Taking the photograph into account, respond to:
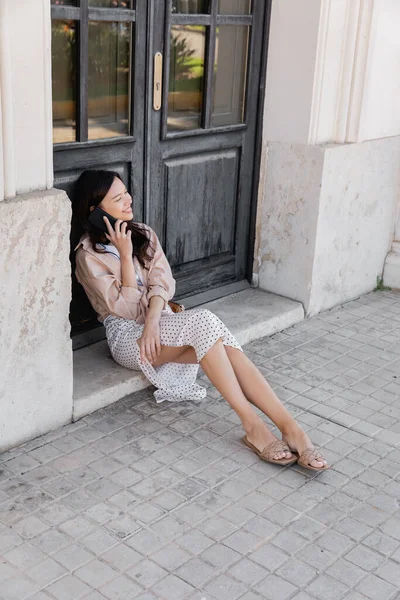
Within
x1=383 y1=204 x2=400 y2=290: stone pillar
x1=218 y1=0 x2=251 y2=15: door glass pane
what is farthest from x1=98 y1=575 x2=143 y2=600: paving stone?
x1=383 y1=204 x2=400 y2=290: stone pillar

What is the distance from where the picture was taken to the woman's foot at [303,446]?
3.38 meters

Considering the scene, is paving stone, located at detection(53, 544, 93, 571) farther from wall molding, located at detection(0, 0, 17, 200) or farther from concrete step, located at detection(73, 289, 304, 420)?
wall molding, located at detection(0, 0, 17, 200)

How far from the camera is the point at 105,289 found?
376 centimetres

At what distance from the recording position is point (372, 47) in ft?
16.0

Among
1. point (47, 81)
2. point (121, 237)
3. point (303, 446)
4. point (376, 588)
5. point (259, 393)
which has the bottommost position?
point (376, 588)

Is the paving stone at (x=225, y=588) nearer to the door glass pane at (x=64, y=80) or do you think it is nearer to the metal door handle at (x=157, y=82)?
the door glass pane at (x=64, y=80)

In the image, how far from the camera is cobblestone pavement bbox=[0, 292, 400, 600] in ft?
8.98

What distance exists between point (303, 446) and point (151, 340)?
2.66ft

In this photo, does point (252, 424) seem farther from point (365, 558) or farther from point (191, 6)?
point (191, 6)

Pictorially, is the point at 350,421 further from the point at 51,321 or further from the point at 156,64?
the point at 156,64

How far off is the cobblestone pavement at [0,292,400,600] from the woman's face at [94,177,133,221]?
880 millimetres

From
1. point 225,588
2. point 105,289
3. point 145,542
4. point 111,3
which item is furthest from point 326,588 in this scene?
point 111,3

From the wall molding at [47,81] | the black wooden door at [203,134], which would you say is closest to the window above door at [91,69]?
the black wooden door at [203,134]

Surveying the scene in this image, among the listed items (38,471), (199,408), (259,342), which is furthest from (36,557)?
(259,342)
